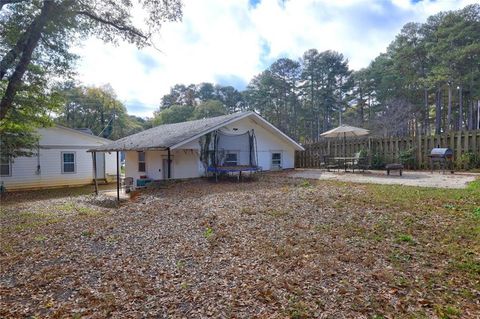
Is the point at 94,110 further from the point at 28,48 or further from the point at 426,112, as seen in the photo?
the point at 426,112

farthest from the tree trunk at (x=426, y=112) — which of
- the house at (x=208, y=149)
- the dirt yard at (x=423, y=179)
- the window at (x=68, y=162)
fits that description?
the window at (x=68, y=162)

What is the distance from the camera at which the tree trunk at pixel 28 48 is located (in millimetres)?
6180

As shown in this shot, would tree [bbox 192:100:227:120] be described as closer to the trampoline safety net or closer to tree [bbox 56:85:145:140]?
tree [bbox 56:85:145:140]

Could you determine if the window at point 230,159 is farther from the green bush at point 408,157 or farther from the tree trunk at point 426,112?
the tree trunk at point 426,112

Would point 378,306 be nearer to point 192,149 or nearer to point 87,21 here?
point 87,21

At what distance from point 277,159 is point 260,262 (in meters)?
13.8

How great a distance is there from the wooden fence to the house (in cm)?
188

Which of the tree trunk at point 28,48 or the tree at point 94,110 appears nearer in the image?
the tree trunk at point 28,48

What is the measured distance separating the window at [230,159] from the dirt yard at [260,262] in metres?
7.87

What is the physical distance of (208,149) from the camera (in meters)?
14.2

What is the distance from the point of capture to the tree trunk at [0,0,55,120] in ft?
20.3

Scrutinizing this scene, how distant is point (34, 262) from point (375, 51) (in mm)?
39242

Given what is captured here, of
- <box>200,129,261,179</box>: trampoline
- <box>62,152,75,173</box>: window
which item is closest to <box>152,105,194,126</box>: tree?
<box>62,152,75,173</box>: window

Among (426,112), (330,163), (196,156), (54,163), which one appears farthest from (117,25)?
(426,112)
